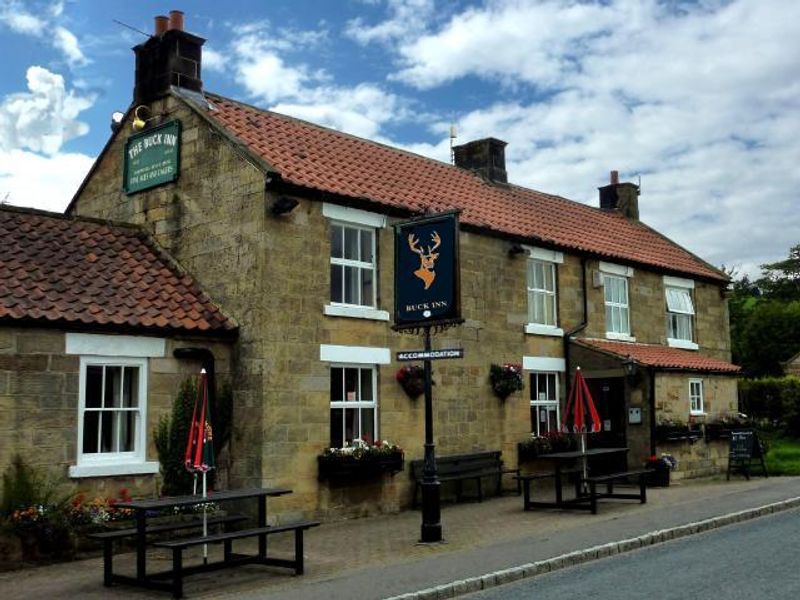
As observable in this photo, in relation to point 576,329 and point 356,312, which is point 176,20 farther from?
point 576,329

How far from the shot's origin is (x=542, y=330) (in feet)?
61.3

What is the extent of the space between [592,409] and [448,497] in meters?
3.12

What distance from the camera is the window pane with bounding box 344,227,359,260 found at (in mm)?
15117

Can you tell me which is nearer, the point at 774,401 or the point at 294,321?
the point at 294,321

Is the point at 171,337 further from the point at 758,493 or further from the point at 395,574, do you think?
the point at 758,493

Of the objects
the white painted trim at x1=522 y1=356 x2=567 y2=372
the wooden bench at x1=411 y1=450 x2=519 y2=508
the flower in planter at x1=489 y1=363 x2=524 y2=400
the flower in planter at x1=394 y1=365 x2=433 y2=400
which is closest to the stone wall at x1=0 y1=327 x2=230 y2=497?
the flower in planter at x1=394 y1=365 x2=433 y2=400

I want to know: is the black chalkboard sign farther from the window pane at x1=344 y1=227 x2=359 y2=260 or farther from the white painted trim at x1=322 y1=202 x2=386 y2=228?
the window pane at x1=344 y1=227 x2=359 y2=260

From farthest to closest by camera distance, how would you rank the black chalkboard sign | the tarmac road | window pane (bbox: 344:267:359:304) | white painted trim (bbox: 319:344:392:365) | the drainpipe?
the drainpipe, the black chalkboard sign, window pane (bbox: 344:267:359:304), white painted trim (bbox: 319:344:392:365), the tarmac road

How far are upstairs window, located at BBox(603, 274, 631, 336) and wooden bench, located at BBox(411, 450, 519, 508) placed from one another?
5.41 meters

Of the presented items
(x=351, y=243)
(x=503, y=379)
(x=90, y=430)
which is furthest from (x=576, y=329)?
(x=90, y=430)

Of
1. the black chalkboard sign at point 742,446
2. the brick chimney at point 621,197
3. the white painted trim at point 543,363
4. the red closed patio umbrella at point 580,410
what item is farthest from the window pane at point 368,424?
the brick chimney at point 621,197

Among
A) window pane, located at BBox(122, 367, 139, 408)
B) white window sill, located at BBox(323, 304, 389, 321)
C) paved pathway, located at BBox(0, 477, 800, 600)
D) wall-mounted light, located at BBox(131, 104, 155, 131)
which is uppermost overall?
wall-mounted light, located at BBox(131, 104, 155, 131)

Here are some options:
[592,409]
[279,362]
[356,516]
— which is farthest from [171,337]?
[592,409]

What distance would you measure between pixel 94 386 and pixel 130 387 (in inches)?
24.1
